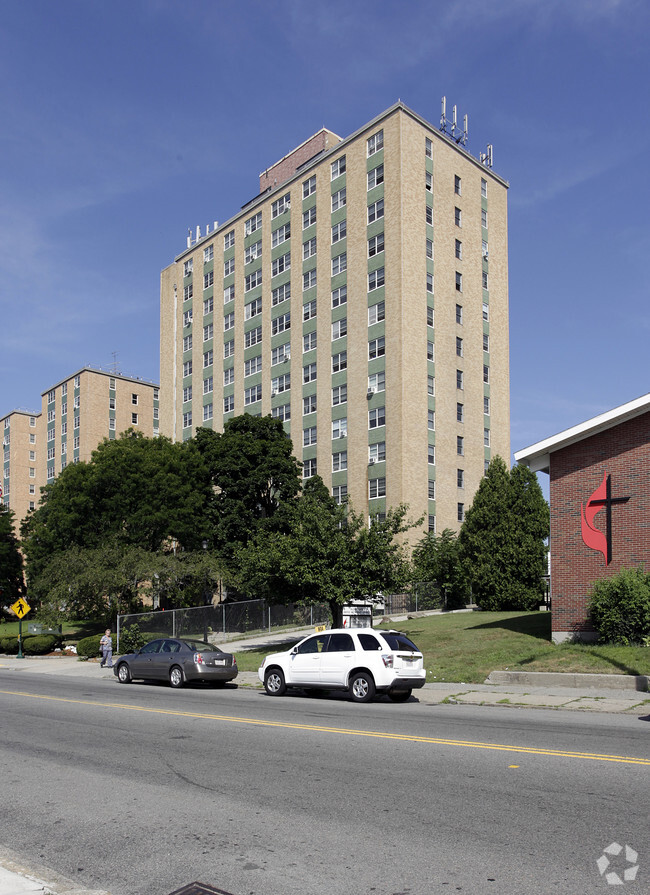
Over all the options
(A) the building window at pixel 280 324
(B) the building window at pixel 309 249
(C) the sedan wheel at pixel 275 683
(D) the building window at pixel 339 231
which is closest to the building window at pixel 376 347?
(D) the building window at pixel 339 231

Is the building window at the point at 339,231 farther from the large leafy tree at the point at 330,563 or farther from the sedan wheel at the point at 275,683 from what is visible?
the sedan wheel at the point at 275,683

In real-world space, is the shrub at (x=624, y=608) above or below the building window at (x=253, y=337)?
below

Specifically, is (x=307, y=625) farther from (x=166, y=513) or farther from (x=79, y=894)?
(x=79, y=894)

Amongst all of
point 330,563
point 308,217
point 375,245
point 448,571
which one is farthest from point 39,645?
point 308,217

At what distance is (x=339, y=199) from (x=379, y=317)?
11391mm

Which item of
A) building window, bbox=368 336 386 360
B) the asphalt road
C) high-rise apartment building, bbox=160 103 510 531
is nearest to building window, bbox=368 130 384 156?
high-rise apartment building, bbox=160 103 510 531

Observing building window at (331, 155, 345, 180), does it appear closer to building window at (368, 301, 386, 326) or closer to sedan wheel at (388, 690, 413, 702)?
building window at (368, 301, 386, 326)

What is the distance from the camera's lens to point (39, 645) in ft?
138

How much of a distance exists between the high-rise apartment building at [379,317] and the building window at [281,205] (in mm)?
172

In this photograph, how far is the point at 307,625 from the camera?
44156 mm

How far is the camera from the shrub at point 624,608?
2186 cm

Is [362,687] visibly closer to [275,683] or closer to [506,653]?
[275,683]

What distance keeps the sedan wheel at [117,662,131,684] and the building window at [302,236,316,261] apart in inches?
1742

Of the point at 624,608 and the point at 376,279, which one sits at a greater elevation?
the point at 376,279
